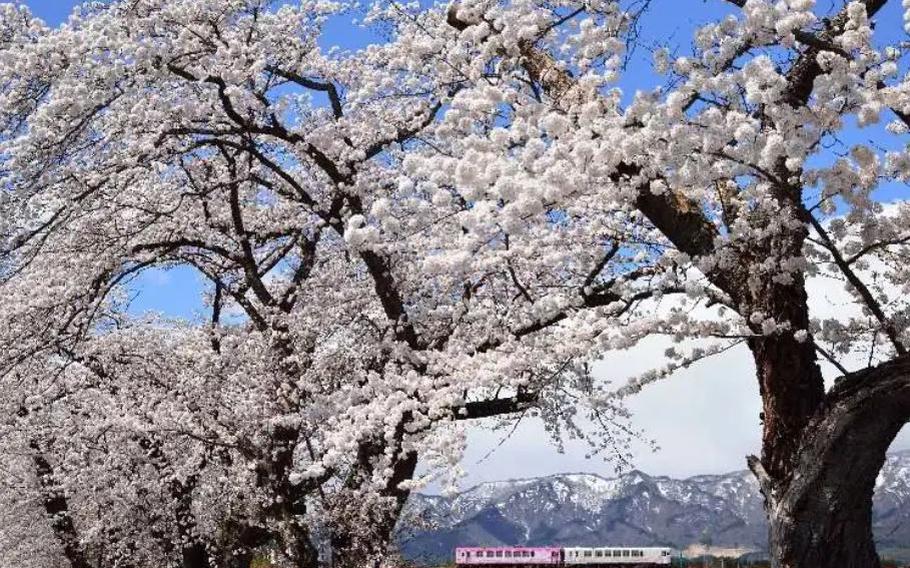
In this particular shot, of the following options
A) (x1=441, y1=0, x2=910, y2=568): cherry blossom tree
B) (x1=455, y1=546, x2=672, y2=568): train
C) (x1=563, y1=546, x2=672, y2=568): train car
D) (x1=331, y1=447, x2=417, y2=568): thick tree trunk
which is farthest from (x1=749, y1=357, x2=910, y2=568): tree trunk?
(x1=563, y1=546, x2=672, y2=568): train car

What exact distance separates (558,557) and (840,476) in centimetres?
3929

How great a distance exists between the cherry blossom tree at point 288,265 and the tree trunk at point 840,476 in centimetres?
137

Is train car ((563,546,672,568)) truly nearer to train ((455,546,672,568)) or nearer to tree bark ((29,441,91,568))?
train ((455,546,672,568))

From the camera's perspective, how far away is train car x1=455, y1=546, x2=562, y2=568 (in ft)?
140

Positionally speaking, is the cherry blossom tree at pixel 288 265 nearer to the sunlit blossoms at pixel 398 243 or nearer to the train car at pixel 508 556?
the sunlit blossoms at pixel 398 243

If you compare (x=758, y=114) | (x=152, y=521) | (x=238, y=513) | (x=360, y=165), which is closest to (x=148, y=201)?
(x=360, y=165)

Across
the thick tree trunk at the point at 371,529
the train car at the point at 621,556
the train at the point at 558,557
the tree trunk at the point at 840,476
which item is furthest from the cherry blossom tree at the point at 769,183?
the train car at the point at 621,556

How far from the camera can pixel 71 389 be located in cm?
1766

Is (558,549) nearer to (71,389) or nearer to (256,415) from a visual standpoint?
(71,389)

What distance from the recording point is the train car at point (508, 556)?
140 ft

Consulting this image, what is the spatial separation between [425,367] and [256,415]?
2639 millimetres

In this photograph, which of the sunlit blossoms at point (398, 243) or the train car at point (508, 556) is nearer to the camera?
the sunlit blossoms at point (398, 243)

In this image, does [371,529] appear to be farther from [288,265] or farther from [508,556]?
[508,556]

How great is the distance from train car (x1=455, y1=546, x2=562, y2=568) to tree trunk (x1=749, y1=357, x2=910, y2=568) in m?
36.1
